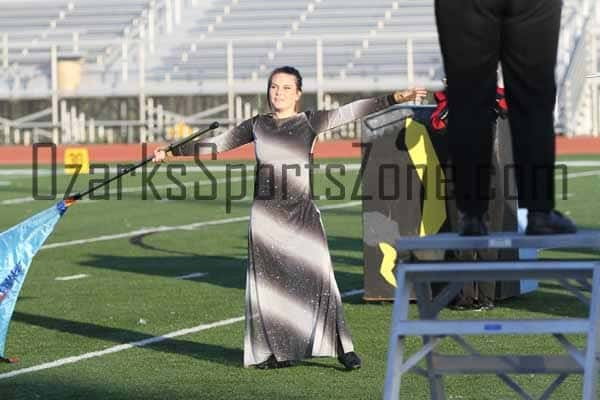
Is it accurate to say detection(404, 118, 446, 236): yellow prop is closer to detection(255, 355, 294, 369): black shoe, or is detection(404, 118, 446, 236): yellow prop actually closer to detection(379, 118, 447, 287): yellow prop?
detection(379, 118, 447, 287): yellow prop

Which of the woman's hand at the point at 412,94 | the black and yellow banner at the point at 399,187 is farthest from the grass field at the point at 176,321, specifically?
the woman's hand at the point at 412,94

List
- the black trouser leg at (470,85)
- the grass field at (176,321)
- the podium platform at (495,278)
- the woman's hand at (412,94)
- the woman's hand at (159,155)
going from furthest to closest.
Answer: the woman's hand at (159,155) < the grass field at (176,321) < the woman's hand at (412,94) < the black trouser leg at (470,85) < the podium platform at (495,278)

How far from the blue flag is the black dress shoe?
4.63 metres

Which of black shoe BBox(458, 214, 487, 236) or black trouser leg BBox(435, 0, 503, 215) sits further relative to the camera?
black shoe BBox(458, 214, 487, 236)

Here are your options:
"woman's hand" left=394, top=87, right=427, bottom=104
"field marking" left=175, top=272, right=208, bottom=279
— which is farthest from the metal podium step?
"field marking" left=175, top=272, right=208, bottom=279

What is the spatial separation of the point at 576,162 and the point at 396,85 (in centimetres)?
844

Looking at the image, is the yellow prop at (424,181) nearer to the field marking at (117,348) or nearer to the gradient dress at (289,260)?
the field marking at (117,348)

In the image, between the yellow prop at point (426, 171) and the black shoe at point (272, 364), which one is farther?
the yellow prop at point (426, 171)

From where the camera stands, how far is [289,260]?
8.94 meters

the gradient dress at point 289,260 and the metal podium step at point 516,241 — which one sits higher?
the metal podium step at point 516,241

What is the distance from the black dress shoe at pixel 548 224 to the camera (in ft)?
16.4

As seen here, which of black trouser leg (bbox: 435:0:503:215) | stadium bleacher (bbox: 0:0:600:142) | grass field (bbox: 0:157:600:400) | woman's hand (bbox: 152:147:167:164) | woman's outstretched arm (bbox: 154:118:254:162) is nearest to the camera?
black trouser leg (bbox: 435:0:503:215)

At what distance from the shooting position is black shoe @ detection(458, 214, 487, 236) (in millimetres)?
5113

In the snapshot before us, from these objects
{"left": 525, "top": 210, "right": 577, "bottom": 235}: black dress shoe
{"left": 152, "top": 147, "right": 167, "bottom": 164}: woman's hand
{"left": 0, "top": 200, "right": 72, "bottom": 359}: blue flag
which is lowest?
{"left": 0, "top": 200, "right": 72, "bottom": 359}: blue flag
